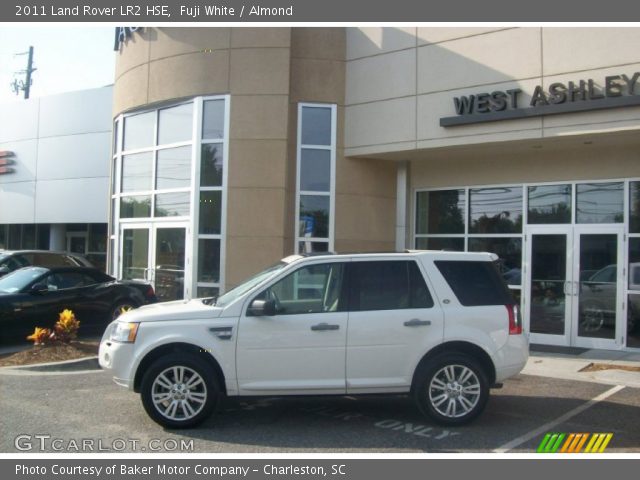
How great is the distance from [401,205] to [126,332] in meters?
8.91

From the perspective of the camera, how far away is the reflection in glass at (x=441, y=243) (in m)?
13.9

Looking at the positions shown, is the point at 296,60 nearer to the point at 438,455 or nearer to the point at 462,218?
the point at 462,218

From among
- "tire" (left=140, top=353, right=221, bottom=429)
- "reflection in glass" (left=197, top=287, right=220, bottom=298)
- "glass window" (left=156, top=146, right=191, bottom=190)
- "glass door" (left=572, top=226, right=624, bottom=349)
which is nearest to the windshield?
"tire" (left=140, top=353, right=221, bottom=429)

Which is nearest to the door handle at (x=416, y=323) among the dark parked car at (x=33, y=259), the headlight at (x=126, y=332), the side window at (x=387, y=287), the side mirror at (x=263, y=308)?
the side window at (x=387, y=287)

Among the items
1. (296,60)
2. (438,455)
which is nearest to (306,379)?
(438,455)

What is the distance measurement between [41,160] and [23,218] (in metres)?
2.53

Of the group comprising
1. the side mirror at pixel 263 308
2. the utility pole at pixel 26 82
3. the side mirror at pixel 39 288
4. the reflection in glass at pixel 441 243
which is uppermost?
the utility pole at pixel 26 82

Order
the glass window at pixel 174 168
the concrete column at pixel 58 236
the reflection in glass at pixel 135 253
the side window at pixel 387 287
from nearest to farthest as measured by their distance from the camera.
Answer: the side window at pixel 387 287 → the glass window at pixel 174 168 → the reflection in glass at pixel 135 253 → the concrete column at pixel 58 236

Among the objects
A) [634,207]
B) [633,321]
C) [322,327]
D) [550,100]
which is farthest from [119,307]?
[634,207]

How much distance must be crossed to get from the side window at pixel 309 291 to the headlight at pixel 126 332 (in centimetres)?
133

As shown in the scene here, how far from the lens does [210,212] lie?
45.8 ft

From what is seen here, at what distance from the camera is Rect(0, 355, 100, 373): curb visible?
9.65 m

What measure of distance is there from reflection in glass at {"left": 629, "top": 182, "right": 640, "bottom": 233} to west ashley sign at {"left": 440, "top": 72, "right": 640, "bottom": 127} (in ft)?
6.49

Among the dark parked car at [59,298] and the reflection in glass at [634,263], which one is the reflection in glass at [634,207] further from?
the dark parked car at [59,298]
